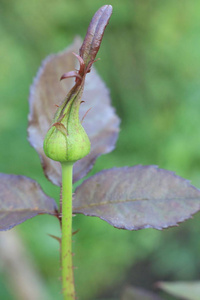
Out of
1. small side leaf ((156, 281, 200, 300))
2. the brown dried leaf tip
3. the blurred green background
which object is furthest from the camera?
the blurred green background

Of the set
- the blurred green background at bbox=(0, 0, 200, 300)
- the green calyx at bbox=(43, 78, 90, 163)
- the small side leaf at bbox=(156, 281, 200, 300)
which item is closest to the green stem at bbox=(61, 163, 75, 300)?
the green calyx at bbox=(43, 78, 90, 163)

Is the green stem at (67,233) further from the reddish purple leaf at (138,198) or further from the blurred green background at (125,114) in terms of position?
the blurred green background at (125,114)

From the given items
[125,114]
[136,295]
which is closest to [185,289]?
[136,295]

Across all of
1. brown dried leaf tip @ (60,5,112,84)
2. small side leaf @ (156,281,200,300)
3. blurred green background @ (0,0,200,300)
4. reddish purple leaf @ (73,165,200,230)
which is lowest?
small side leaf @ (156,281,200,300)

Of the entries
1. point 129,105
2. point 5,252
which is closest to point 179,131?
point 129,105

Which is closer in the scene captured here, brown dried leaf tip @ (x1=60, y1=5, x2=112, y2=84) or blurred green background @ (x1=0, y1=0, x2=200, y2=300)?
brown dried leaf tip @ (x1=60, y1=5, x2=112, y2=84)

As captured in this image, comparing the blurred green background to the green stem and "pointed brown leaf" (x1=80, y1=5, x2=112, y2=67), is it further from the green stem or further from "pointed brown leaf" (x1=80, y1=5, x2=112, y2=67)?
"pointed brown leaf" (x1=80, y1=5, x2=112, y2=67)

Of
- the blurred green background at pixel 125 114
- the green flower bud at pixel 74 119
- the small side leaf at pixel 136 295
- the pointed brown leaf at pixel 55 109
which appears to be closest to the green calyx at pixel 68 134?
the green flower bud at pixel 74 119

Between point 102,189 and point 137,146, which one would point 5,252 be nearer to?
point 137,146
